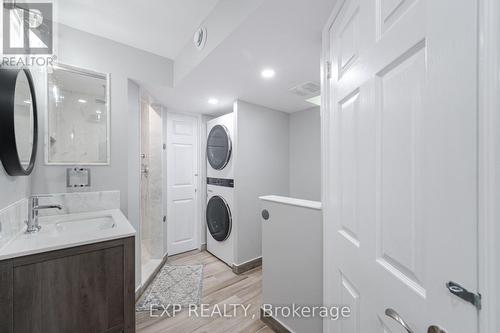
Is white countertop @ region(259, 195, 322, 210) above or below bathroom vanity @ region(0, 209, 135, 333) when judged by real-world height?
above

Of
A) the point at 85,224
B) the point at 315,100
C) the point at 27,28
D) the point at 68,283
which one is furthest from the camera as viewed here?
the point at 315,100

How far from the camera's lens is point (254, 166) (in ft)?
8.83

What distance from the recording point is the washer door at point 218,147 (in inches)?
104

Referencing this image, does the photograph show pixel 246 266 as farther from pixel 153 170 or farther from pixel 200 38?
pixel 200 38

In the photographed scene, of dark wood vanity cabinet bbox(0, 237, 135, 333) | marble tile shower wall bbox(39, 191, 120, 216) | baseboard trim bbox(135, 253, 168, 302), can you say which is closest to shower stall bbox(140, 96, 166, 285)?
baseboard trim bbox(135, 253, 168, 302)

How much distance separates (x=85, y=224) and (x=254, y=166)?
1865 millimetres

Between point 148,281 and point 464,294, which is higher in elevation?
point 464,294

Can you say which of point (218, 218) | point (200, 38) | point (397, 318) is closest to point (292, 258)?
point (397, 318)

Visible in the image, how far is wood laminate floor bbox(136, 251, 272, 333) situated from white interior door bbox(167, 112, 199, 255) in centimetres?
34

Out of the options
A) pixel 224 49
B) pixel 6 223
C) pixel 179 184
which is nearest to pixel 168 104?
pixel 179 184

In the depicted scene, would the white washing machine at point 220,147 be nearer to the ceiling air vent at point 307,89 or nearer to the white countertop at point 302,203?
the ceiling air vent at point 307,89

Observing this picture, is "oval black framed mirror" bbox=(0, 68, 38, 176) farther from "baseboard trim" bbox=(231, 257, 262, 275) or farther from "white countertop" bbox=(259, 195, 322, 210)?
"baseboard trim" bbox=(231, 257, 262, 275)

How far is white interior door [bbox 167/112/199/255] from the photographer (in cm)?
288

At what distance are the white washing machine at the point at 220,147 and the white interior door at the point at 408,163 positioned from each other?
1.83 meters
